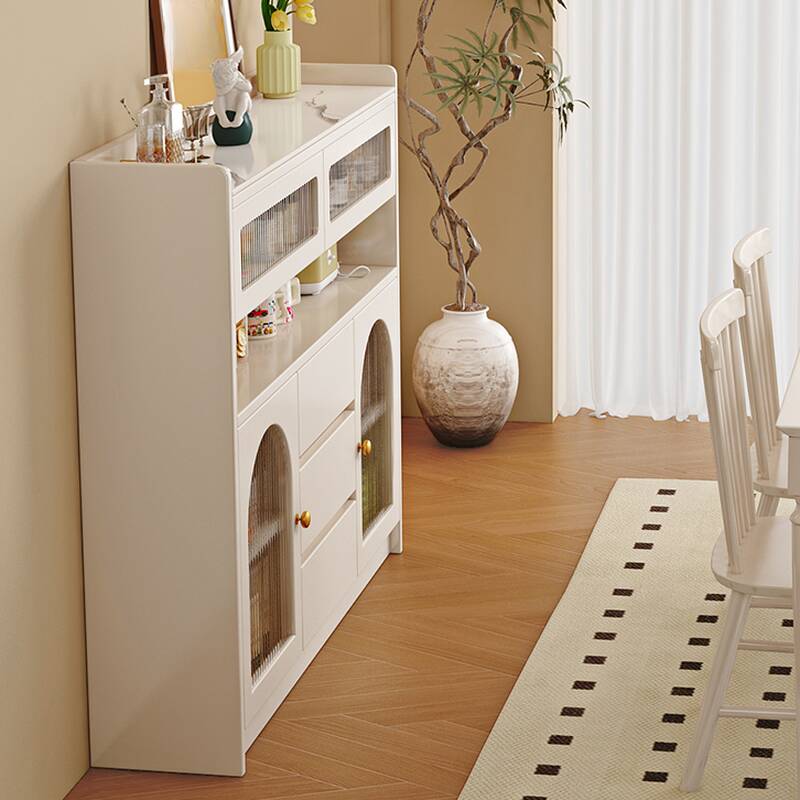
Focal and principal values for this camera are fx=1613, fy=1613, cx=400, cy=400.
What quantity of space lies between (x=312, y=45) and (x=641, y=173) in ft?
4.18

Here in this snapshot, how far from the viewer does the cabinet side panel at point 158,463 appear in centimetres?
315

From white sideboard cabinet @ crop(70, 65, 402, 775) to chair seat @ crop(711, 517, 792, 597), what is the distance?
98 centimetres

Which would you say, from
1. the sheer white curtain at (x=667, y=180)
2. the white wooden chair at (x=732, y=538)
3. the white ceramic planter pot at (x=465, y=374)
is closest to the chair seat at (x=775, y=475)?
the white wooden chair at (x=732, y=538)

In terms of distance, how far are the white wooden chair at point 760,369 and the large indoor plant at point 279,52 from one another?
129 cm

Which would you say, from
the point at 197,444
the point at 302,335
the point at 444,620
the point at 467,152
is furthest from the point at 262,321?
the point at 467,152

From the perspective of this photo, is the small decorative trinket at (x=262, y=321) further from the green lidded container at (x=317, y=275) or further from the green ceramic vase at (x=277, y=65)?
the green ceramic vase at (x=277, y=65)

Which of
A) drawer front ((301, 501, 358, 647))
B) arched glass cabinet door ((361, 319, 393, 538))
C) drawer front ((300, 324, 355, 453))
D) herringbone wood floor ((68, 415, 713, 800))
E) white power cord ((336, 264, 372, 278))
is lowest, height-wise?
herringbone wood floor ((68, 415, 713, 800))

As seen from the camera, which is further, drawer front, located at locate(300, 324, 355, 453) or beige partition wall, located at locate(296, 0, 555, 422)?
beige partition wall, located at locate(296, 0, 555, 422)

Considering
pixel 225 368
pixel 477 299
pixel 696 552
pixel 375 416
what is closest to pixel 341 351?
pixel 375 416

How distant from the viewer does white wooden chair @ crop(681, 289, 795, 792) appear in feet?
10.3

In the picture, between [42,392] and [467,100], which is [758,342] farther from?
[467,100]

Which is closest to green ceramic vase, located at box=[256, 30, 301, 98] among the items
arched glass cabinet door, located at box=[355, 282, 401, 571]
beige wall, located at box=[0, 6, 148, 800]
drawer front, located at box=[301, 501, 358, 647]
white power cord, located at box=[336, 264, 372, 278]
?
white power cord, located at box=[336, 264, 372, 278]

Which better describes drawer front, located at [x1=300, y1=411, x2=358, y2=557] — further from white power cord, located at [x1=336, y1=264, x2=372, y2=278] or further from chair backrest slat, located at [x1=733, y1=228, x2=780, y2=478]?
chair backrest slat, located at [x1=733, y1=228, x2=780, y2=478]

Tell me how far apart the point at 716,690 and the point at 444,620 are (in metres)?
1.11
